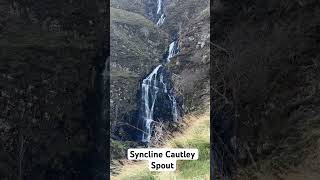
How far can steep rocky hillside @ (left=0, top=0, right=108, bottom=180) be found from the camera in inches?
82.0

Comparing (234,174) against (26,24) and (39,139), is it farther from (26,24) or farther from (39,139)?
(26,24)

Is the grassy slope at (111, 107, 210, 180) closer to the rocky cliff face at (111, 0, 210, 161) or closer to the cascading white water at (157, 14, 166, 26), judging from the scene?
the rocky cliff face at (111, 0, 210, 161)

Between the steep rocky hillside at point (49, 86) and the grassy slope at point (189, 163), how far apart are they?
0.20 meters

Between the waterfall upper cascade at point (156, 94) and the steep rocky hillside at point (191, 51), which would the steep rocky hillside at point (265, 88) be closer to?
the steep rocky hillside at point (191, 51)

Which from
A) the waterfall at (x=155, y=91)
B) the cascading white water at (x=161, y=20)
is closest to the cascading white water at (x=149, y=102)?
the waterfall at (x=155, y=91)

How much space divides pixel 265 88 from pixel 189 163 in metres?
0.45

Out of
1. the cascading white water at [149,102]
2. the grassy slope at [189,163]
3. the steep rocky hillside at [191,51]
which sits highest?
the steep rocky hillside at [191,51]


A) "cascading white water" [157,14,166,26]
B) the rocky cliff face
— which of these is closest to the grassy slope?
the rocky cliff face

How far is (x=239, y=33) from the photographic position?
6.77 feet

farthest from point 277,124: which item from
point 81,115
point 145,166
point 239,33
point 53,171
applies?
point 53,171

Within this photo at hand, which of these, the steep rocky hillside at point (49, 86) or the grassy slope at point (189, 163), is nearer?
the grassy slope at point (189, 163)

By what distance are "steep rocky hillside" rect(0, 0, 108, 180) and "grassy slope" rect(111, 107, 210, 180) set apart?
20 centimetres

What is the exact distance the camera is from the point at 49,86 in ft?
6.89

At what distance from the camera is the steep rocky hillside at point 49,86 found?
2.08 meters
